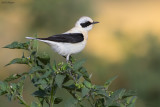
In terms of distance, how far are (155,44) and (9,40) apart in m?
5.71

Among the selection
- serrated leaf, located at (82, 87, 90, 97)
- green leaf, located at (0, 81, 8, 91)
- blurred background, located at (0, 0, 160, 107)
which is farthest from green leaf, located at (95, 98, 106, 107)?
blurred background, located at (0, 0, 160, 107)

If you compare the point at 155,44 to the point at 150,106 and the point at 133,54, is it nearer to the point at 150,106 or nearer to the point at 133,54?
the point at 133,54

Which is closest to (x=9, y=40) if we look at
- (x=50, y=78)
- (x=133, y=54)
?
(x=133, y=54)

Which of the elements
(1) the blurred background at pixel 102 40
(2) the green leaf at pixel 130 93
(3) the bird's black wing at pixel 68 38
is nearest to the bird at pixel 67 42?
(3) the bird's black wing at pixel 68 38

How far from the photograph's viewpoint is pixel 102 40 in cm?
1520

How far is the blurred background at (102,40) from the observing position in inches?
320

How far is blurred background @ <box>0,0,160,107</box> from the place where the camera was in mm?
8125

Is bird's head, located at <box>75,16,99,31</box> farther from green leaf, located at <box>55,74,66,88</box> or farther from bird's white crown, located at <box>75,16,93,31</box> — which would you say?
green leaf, located at <box>55,74,66,88</box>

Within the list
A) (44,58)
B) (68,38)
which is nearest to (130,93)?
(44,58)

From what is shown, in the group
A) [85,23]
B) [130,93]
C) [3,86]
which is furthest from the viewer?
[85,23]

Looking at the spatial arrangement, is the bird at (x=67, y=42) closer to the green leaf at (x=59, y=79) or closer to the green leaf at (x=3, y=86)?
the green leaf at (x=3, y=86)

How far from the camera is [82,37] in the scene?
5.32 m

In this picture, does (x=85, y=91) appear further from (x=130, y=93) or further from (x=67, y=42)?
(x=67, y=42)

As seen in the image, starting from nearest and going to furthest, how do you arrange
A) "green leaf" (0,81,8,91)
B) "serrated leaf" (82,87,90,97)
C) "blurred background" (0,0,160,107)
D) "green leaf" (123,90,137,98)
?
"serrated leaf" (82,87,90,97), "green leaf" (123,90,137,98), "green leaf" (0,81,8,91), "blurred background" (0,0,160,107)
